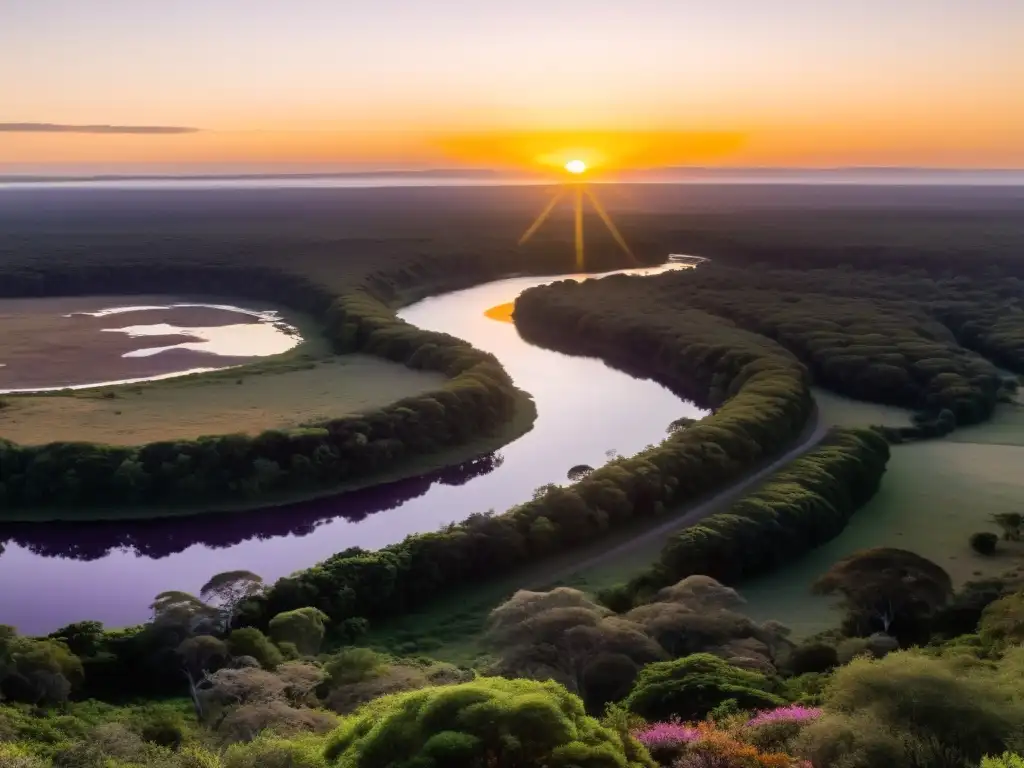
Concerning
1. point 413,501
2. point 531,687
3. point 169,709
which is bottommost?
point 413,501

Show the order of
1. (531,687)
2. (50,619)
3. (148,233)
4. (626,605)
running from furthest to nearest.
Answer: (148,233)
(50,619)
(626,605)
(531,687)

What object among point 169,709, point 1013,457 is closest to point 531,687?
point 169,709

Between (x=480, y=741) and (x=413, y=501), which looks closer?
(x=480, y=741)

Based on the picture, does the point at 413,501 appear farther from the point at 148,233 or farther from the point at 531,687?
the point at 148,233

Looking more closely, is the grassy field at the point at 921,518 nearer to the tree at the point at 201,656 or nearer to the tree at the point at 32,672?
the tree at the point at 201,656

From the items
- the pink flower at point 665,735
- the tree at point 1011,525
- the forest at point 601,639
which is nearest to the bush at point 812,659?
the forest at point 601,639
